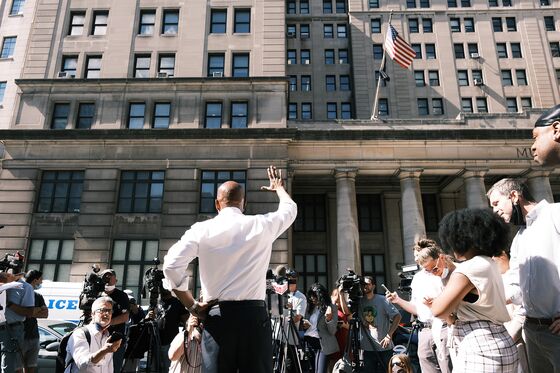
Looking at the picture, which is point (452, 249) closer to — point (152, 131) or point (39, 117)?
point (152, 131)

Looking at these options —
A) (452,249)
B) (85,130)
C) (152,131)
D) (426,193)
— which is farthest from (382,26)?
(452,249)

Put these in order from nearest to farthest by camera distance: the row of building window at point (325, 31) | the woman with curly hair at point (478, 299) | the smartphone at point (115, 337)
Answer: the woman with curly hair at point (478, 299), the smartphone at point (115, 337), the row of building window at point (325, 31)

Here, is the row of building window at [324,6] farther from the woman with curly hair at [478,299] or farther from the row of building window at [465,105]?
the woman with curly hair at [478,299]

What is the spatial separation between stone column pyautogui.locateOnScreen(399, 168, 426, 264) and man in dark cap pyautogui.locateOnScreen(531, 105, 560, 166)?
72.9 ft

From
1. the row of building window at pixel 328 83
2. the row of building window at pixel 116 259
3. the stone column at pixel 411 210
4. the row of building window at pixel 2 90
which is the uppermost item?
the row of building window at pixel 328 83

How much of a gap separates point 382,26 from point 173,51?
25.6m

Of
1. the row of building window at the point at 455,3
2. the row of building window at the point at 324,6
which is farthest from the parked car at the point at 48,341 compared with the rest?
the row of building window at the point at 455,3

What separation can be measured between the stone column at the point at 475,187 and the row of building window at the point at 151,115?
1492cm

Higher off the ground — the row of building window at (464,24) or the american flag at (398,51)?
the row of building window at (464,24)

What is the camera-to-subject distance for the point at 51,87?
26906 millimetres

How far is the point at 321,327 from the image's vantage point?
8.61 meters

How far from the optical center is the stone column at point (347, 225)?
24.2 metres

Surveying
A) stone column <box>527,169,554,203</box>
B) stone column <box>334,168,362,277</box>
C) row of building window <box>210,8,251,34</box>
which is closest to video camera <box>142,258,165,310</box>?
stone column <box>334,168,362,277</box>

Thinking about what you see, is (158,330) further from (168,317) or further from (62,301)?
(62,301)
